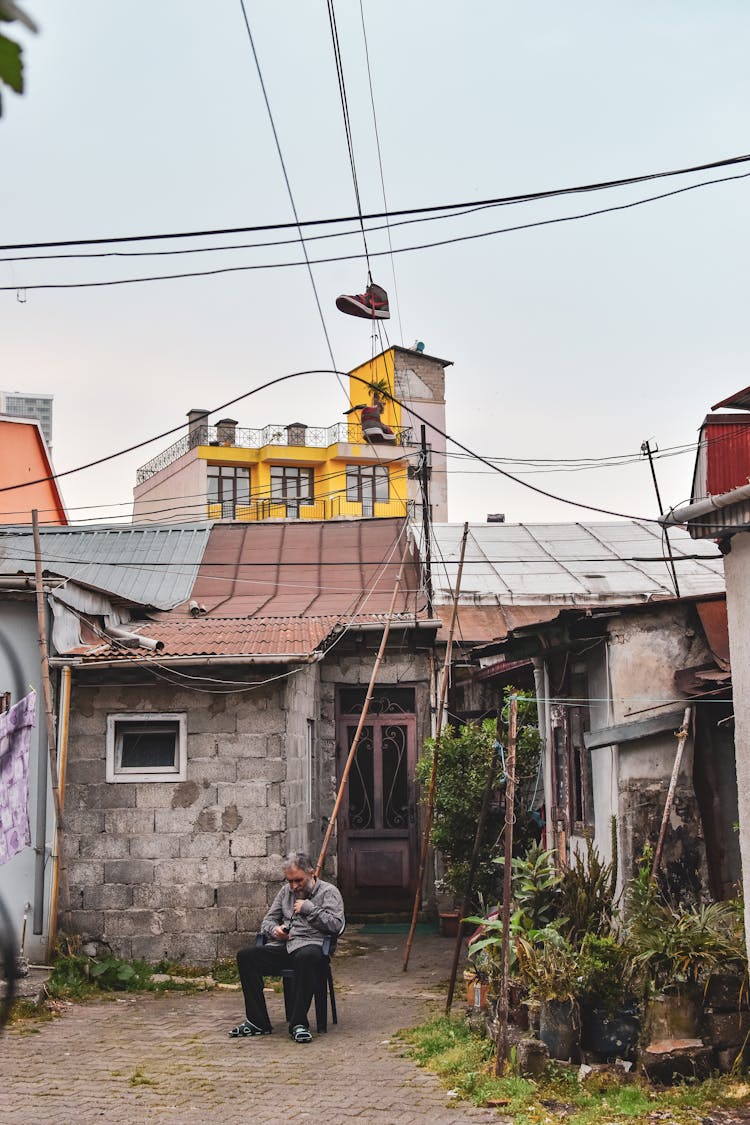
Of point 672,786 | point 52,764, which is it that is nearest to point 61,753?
point 52,764

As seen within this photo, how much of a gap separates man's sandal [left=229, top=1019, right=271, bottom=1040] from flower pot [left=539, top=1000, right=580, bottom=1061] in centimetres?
240

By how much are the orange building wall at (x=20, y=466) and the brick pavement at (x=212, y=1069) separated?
527 inches

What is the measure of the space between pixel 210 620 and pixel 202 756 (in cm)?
326

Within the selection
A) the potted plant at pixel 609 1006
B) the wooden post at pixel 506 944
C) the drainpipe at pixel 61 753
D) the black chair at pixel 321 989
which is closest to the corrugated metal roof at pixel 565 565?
the drainpipe at pixel 61 753

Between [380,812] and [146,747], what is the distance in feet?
15.0

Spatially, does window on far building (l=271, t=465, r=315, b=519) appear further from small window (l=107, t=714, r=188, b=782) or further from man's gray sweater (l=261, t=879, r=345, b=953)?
man's gray sweater (l=261, t=879, r=345, b=953)

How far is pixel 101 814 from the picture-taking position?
38.0ft

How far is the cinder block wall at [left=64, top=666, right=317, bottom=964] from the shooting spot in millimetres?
11430

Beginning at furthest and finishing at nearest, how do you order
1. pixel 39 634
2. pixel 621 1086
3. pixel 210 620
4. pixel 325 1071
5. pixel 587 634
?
pixel 210 620 → pixel 39 634 → pixel 587 634 → pixel 325 1071 → pixel 621 1086

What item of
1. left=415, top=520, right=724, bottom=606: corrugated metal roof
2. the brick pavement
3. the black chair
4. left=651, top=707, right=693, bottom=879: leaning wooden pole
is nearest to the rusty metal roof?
left=415, top=520, right=724, bottom=606: corrugated metal roof

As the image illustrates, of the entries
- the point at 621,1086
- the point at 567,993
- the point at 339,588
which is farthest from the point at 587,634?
the point at 339,588

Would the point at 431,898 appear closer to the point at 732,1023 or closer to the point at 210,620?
the point at 210,620

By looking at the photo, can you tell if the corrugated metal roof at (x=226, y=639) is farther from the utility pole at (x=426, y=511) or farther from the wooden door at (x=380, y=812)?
the wooden door at (x=380, y=812)

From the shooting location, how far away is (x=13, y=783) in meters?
8.91
